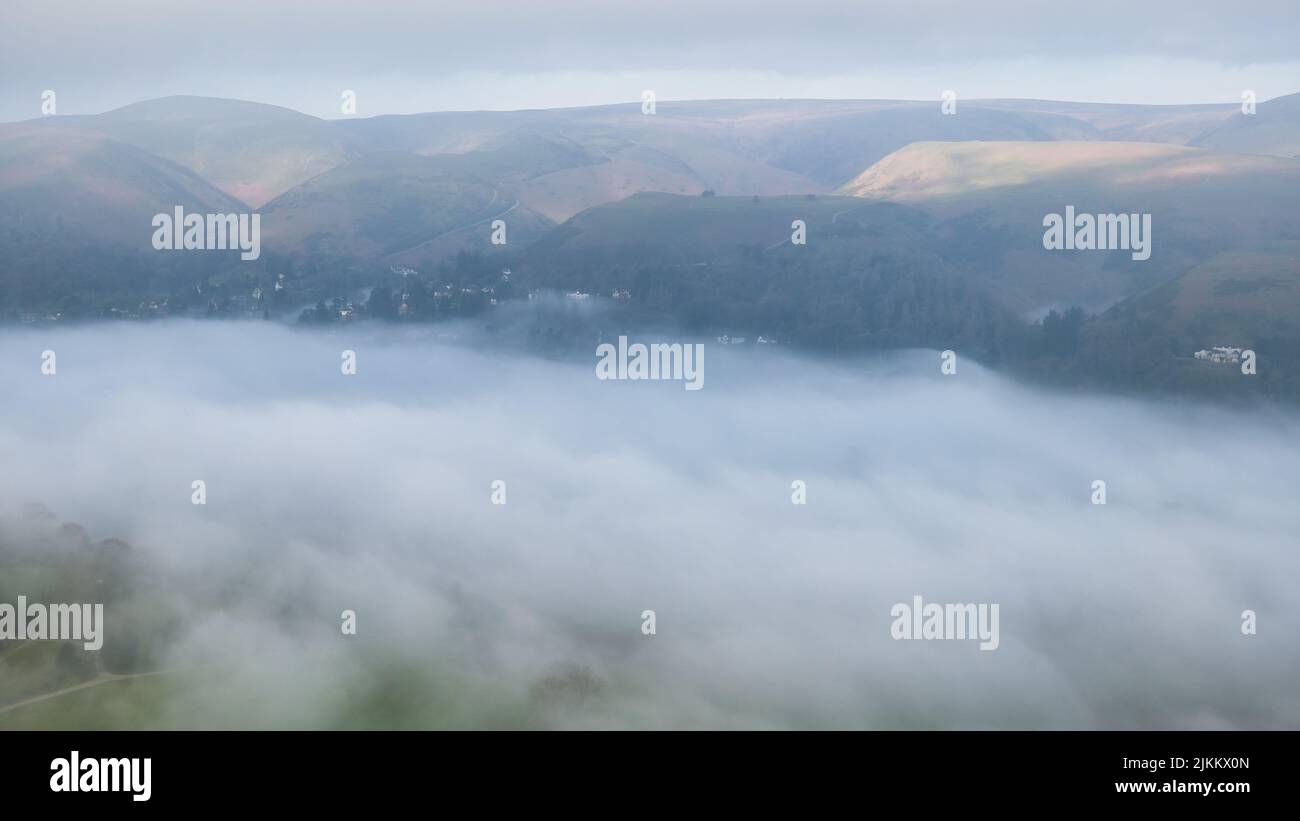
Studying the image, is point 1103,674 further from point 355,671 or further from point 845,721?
point 355,671

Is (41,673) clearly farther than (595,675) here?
No

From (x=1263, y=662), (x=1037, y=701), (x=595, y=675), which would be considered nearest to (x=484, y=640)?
(x=595, y=675)

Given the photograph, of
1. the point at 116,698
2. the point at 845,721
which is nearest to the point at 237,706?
the point at 116,698

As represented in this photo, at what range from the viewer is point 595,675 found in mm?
187375

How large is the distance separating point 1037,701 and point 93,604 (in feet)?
427

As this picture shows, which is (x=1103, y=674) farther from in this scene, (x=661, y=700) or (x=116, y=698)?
(x=116, y=698)

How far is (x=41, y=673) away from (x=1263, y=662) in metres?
167

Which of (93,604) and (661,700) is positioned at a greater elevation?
(93,604)

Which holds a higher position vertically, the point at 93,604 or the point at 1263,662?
the point at 93,604
